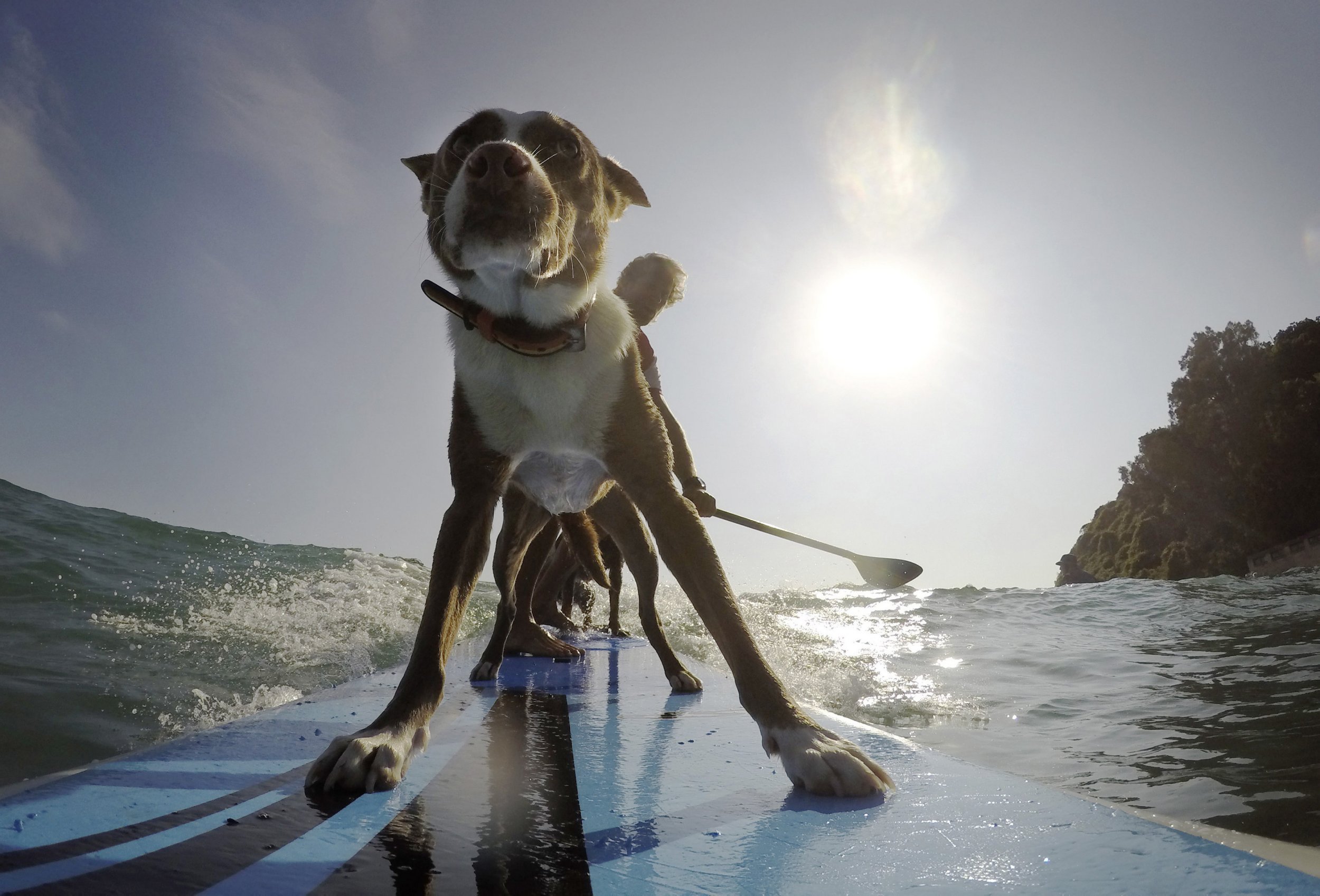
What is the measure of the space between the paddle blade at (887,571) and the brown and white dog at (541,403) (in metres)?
2.44

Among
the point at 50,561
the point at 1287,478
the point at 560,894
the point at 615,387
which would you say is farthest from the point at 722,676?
the point at 1287,478

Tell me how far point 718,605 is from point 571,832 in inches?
32.8

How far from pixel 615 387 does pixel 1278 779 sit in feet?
8.48

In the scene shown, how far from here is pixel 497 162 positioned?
6.58 feet

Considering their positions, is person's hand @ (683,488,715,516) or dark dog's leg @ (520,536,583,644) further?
dark dog's leg @ (520,536,583,644)

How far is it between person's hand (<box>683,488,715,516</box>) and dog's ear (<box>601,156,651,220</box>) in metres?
1.43

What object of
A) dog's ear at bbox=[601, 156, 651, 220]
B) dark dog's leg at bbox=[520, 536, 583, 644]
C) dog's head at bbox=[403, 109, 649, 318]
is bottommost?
dark dog's leg at bbox=[520, 536, 583, 644]

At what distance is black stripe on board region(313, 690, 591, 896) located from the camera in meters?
1.07

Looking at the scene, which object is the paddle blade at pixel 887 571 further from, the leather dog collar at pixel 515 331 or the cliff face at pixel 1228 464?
the cliff face at pixel 1228 464

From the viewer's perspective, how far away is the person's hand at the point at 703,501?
3592mm

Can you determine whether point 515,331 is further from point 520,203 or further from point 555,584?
point 555,584

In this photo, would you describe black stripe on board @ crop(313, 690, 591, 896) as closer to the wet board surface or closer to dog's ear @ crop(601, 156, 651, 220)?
the wet board surface

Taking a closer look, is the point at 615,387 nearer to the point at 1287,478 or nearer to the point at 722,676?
the point at 722,676

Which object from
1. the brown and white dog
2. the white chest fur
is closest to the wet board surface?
the brown and white dog
